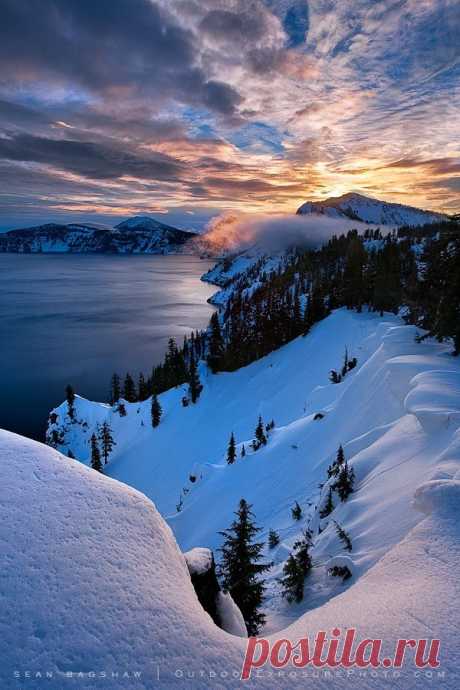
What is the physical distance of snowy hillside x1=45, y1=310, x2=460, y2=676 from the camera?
6.13m

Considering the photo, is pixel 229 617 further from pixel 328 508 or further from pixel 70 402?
pixel 70 402

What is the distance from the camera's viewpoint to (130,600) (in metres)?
4.14

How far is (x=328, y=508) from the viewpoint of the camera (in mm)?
12586

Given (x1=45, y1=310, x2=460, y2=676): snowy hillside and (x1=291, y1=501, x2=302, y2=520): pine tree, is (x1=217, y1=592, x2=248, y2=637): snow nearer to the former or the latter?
(x1=45, y1=310, x2=460, y2=676): snowy hillside

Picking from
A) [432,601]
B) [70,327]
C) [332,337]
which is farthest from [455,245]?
[70,327]

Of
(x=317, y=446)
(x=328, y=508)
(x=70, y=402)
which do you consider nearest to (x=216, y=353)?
(x=70, y=402)

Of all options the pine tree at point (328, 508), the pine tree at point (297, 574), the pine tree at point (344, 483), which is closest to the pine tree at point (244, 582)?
the pine tree at point (297, 574)

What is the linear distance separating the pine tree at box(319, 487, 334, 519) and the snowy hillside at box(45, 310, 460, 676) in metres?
0.25

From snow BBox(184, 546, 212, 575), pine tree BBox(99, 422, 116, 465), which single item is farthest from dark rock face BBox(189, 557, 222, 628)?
pine tree BBox(99, 422, 116, 465)

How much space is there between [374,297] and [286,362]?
824 inches

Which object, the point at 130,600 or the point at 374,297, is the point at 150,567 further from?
the point at 374,297

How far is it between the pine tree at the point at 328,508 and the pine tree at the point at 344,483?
0.38 metres

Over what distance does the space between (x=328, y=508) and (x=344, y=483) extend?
4.05ft

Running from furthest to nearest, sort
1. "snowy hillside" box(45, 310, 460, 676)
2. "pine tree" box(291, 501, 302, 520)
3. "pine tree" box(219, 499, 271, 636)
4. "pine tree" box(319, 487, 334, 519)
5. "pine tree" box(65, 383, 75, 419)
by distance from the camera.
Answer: "pine tree" box(65, 383, 75, 419), "pine tree" box(291, 501, 302, 520), "pine tree" box(319, 487, 334, 519), "pine tree" box(219, 499, 271, 636), "snowy hillside" box(45, 310, 460, 676)
